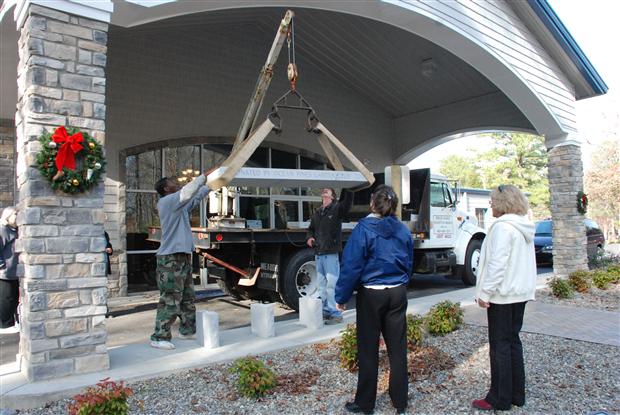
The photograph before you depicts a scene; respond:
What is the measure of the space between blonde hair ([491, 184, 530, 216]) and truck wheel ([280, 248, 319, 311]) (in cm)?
400

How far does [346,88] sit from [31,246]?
37.5ft

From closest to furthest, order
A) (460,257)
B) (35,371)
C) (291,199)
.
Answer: (35,371), (460,257), (291,199)

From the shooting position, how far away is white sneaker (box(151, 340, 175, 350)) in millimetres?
4988

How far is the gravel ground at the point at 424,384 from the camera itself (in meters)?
3.71

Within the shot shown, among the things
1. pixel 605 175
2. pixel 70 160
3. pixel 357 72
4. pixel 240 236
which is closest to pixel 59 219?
pixel 70 160

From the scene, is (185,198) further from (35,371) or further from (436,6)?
(436,6)

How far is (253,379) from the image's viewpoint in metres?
3.86

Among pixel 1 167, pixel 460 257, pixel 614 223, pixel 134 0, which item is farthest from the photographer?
pixel 614 223

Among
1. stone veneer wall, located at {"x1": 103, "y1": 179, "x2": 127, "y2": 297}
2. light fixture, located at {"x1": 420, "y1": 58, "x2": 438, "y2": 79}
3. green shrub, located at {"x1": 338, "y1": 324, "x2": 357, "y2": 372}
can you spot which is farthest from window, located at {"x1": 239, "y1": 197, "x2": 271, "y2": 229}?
green shrub, located at {"x1": 338, "y1": 324, "x2": 357, "y2": 372}

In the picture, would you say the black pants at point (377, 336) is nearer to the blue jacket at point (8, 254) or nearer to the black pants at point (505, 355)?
the black pants at point (505, 355)

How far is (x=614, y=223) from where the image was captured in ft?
138

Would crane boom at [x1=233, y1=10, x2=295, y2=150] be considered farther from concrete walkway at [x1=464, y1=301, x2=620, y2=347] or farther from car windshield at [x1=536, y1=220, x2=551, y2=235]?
car windshield at [x1=536, y1=220, x2=551, y2=235]

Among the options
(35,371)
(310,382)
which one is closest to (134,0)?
(35,371)

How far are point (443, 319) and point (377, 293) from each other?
256 centimetres
